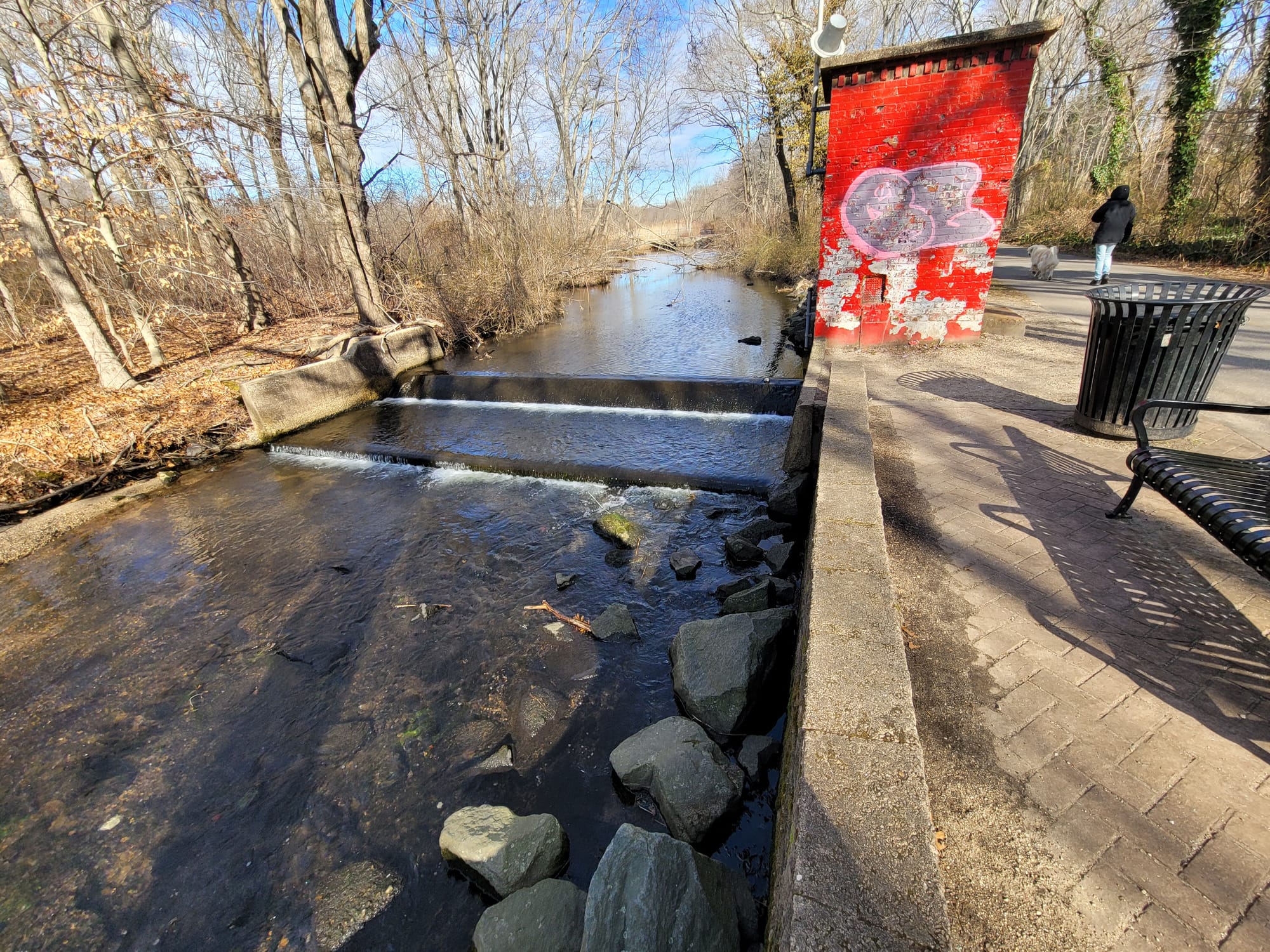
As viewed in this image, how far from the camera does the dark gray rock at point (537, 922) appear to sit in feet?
6.88

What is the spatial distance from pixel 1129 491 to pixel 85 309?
12.3 m

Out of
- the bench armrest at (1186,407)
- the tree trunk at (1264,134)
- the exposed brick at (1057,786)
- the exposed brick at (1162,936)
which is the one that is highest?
the tree trunk at (1264,134)

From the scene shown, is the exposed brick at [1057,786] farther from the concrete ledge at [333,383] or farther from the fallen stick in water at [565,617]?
the concrete ledge at [333,383]

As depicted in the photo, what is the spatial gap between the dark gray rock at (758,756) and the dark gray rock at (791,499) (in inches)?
97.8

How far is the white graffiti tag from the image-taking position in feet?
21.1

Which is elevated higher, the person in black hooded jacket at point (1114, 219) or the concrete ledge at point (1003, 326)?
the person in black hooded jacket at point (1114, 219)

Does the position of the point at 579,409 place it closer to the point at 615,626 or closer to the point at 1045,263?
the point at 615,626

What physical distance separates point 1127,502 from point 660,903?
3184 millimetres

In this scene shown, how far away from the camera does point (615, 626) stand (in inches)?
158

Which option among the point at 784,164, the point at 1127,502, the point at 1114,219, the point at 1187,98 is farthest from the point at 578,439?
the point at 1187,98

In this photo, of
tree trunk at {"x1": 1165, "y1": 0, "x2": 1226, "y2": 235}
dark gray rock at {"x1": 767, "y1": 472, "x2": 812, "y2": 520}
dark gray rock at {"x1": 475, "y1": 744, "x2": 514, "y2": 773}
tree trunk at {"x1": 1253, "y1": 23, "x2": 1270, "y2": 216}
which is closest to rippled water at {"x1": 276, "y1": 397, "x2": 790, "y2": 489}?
dark gray rock at {"x1": 767, "y1": 472, "x2": 812, "y2": 520}

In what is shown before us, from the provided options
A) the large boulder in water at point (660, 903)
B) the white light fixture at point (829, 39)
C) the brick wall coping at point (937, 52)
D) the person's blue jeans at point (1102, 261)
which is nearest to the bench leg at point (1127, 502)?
the large boulder in water at point (660, 903)

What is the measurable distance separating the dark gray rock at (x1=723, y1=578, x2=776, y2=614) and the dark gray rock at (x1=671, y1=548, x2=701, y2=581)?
633 mm

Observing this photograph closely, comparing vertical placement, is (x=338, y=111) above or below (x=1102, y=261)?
above
